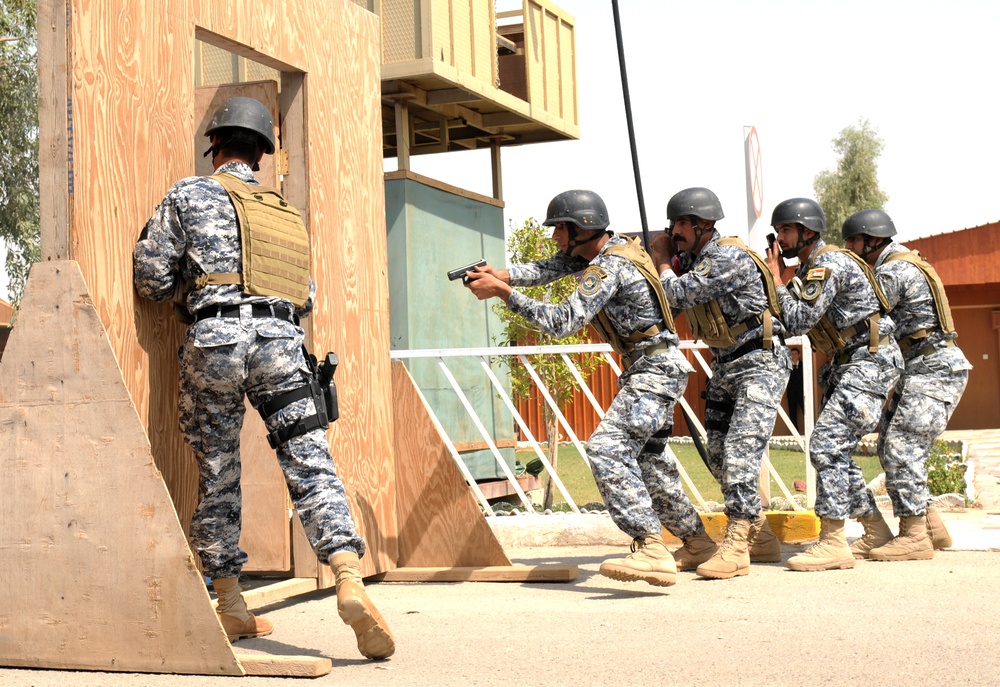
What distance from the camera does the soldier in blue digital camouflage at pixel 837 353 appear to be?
256 inches

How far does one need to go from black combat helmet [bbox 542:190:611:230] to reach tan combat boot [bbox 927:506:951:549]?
9.04 ft

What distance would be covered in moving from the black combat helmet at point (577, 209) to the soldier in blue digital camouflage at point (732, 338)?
0.49 m

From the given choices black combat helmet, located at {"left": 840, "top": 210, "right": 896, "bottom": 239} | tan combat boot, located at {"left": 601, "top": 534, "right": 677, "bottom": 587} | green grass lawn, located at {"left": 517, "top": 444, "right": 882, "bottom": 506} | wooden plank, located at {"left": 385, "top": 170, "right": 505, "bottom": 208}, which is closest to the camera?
tan combat boot, located at {"left": 601, "top": 534, "right": 677, "bottom": 587}

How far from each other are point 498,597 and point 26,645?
2.25 metres

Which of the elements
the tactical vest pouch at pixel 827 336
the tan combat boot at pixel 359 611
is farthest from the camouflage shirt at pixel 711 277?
the tan combat boot at pixel 359 611

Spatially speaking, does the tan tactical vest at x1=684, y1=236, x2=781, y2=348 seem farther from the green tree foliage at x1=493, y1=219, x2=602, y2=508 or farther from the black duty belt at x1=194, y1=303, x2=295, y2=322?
the green tree foliage at x1=493, y1=219, x2=602, y2=508

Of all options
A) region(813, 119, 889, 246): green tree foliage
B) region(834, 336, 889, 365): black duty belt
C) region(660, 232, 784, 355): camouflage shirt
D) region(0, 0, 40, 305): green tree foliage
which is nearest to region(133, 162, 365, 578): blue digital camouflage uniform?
region(660, 232, 784, 355): camouflage shirt

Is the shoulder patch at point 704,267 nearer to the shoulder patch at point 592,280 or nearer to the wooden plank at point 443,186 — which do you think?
the shoulder patch at point 592,280

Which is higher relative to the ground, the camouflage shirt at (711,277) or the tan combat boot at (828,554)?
the camouflage shirt at (711,277)

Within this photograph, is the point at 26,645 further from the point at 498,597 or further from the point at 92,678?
the point at 498,597

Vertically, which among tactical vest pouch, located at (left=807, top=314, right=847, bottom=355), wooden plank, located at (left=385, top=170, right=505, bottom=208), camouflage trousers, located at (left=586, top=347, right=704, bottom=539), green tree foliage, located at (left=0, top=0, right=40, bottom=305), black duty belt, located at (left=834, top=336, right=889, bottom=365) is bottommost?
camouflage trousers, located at (left=586, top=347, right=704, bottom=539)

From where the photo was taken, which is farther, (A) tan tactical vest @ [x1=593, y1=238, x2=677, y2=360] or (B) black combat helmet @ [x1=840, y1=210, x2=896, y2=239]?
(B) black combat helmet @ [x1=840, y1=210, x2=896, y2=239]

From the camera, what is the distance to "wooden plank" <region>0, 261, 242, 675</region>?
4.07m

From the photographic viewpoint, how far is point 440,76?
33.7 ft
